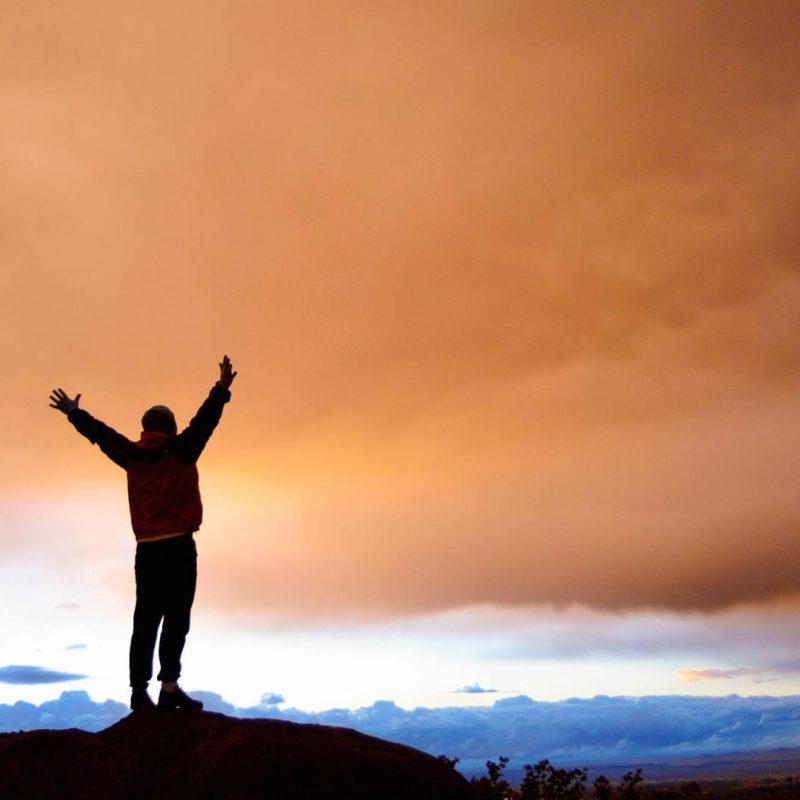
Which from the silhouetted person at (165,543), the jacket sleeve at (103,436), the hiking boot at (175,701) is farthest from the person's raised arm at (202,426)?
the hiking boot at (175,701)

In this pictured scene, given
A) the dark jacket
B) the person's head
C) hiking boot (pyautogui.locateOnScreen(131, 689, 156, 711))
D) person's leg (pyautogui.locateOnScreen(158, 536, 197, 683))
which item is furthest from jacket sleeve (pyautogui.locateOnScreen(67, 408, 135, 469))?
hiking boot (pyautogui.locateOnScreen(131, 689, 156, 711))

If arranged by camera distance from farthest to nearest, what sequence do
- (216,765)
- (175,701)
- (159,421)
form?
(159,421) < (175,701) < (216,765)

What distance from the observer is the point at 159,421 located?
12.0 m

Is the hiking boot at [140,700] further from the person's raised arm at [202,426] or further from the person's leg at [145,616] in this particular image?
the person's raised arm at [202,426]

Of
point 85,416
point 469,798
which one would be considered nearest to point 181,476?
point 85,416

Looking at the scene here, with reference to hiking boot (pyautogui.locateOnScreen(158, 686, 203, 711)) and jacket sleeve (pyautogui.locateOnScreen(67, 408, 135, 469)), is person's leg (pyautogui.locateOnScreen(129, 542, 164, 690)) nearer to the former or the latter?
hiking boot (pyautogui.locateOnScreen(158, 686, 203, 711))

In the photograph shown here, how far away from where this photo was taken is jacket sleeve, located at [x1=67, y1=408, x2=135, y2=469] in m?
11.8

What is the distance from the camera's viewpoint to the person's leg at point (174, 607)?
1142 cm

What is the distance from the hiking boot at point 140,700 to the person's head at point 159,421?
9.89 ft

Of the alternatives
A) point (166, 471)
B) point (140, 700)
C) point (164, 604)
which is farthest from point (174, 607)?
point (166, 471)

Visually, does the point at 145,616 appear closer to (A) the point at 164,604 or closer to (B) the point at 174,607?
(A) the point at 164,604

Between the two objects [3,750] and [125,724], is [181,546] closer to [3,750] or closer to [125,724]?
[125,724]

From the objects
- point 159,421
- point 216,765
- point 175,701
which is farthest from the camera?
point 159,421

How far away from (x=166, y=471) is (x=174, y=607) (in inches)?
61.5
